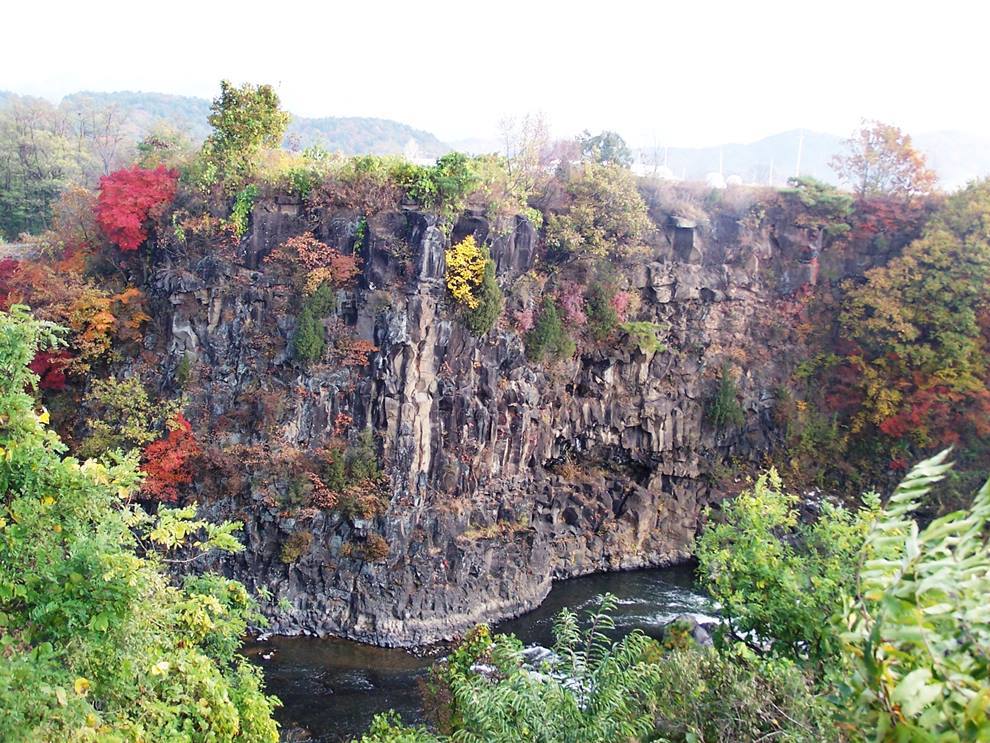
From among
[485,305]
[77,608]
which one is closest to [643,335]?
[485,305]

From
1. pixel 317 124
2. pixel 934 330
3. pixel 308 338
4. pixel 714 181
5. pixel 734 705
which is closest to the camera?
pixel 734 705

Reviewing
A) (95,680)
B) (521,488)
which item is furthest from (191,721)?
(521,488)

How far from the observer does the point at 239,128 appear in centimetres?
2277

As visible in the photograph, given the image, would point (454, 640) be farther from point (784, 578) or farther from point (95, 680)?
point (95, 680)

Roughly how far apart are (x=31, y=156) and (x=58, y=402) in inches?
872

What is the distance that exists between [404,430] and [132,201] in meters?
12.2

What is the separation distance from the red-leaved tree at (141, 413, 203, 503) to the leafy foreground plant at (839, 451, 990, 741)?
21255 mm

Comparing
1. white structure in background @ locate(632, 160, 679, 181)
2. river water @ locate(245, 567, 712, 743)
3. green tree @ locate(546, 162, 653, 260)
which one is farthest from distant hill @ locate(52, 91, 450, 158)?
river water @ locate(245, 567, 712, 743)

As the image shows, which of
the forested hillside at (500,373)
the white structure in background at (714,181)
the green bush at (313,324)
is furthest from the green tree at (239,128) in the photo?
the white structure in background at (714,181)

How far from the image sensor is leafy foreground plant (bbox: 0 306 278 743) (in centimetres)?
561

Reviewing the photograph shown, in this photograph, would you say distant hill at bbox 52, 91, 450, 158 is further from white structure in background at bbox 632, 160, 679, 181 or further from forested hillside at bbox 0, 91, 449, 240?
white structure in background at bbox 632, 160, 679, 181

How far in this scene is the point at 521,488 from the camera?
955 inches

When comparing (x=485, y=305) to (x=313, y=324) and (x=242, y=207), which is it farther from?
(x=242, y=207)

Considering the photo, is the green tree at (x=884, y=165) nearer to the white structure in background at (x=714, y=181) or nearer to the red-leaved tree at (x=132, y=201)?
the white structure in background at (x=714, y=181)
